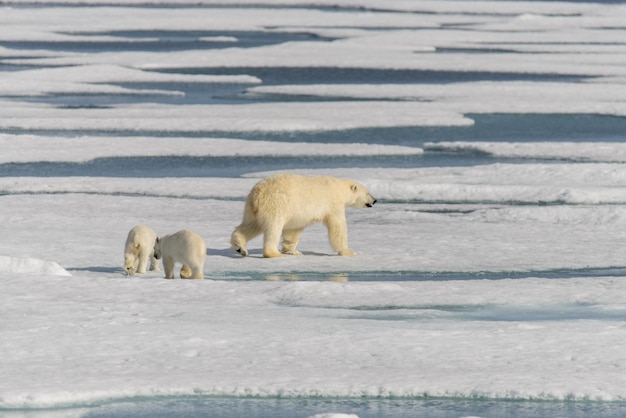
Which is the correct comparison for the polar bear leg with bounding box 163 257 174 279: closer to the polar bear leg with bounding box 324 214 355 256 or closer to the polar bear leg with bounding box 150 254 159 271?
the polar bear leg with bounding box 150 254 159 271

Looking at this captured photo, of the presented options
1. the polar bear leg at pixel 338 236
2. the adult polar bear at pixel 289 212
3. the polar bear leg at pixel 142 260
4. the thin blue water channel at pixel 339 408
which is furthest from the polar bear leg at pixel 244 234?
the thin blue water channel at pixel 339 408

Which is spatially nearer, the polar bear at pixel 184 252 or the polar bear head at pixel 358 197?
the polar bear at pixel 184 252

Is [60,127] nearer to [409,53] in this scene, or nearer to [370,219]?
[370,219]

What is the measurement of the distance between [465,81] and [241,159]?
8236 mm

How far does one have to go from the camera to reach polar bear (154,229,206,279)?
6668mm

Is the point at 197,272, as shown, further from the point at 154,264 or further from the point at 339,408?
the point at 339,408

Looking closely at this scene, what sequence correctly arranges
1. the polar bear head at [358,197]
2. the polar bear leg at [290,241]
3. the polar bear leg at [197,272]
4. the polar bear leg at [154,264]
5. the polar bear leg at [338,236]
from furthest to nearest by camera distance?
the polar bear head at [358,197] → the polar bear leg at [290,241] → the polar bear leg at [338,236] → the polar bear leg at [154,264] → the polar bear leg at [197,272]

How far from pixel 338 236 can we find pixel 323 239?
2.84 feet

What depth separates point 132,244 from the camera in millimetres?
6855

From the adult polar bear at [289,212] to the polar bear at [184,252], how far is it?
1.93 feet

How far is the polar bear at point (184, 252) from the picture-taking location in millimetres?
6668

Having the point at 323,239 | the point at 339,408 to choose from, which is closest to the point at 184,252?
the point at 323,239

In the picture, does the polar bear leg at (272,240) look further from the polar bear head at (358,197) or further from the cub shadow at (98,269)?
the cub shadow at (98,269)

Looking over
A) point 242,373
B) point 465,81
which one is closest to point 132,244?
point 242,373
